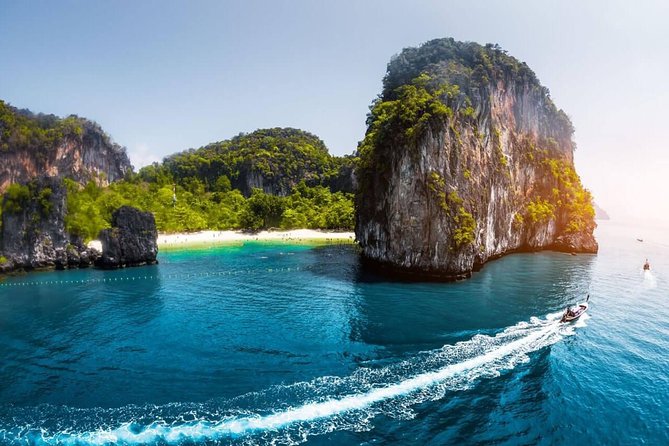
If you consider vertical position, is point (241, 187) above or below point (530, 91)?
below

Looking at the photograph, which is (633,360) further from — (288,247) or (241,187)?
(241,187)

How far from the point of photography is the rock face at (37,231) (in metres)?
61.0

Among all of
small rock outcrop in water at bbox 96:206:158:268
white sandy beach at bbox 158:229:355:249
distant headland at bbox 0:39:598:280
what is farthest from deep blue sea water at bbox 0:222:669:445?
white sandy beach at bbox 158:229:355:249

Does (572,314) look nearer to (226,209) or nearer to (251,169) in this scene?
(226,209)

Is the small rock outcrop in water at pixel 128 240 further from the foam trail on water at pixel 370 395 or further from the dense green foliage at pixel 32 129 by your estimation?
the dense green foliage at pixel 32 129

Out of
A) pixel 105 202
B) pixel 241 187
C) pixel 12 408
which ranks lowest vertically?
pixel 12 408

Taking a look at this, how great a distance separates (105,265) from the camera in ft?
215

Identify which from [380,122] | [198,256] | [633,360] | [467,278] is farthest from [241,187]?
[633,360]

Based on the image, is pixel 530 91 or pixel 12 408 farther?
pixel 530 91

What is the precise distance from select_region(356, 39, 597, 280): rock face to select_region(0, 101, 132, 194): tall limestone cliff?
8947cm

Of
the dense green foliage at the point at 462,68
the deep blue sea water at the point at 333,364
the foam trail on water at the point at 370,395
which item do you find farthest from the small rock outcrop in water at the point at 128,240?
the dense green foliage at the point at 462,68

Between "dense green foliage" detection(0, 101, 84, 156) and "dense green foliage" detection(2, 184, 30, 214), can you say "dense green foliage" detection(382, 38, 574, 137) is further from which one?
"dense green foliage" detection(0, 101, 84, 156)

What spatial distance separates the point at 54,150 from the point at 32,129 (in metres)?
8.00

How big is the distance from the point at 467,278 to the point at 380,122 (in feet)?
95.4
